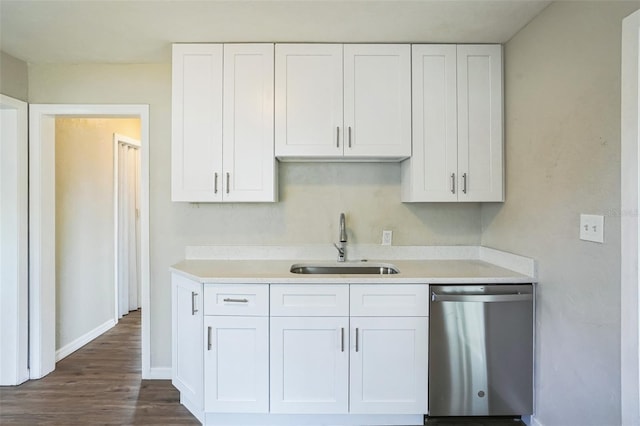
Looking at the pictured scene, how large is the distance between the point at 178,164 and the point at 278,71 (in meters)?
0.93

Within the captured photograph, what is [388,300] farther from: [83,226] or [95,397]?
[83,226]

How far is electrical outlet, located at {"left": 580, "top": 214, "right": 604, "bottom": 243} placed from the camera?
1562 millimetres

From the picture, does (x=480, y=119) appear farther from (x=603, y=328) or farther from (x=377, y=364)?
(x=377, y=364)

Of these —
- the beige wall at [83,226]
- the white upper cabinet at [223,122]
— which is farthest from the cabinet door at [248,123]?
the beige wall at [83,226]

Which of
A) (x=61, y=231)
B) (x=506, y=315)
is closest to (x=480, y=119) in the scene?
(x=506, y=315)

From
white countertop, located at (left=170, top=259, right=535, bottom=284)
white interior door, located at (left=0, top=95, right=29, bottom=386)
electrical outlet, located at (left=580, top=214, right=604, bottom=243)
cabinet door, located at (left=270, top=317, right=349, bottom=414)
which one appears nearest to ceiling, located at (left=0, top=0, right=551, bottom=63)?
white interior door, located at (left=0, top=95, right=29, bottom=386)

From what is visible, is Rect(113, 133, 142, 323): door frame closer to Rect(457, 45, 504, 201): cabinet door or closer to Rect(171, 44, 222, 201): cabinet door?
Rect(171, 44, 222, 201): cabinet door

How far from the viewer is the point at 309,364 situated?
2059mm

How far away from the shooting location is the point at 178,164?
2.37 m

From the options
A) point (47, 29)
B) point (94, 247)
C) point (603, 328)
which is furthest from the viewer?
point (94, 247)

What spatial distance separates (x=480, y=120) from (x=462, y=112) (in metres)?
0.13

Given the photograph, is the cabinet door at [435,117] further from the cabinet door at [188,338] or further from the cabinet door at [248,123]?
the cabinet door at [188,338]

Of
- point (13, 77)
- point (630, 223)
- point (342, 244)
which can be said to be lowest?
point (342, 244)

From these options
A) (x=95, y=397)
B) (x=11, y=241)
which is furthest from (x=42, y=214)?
(x=95, y=397)
